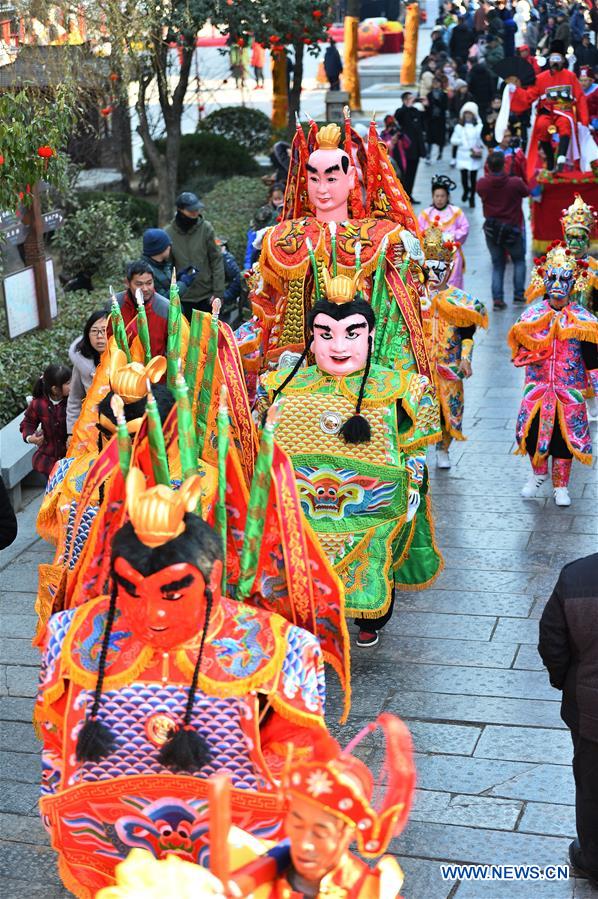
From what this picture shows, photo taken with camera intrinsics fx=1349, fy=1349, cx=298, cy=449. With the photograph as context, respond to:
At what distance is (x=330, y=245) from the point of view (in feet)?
23.8

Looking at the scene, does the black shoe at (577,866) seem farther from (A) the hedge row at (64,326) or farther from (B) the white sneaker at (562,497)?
(A) the hedge row at (64,326)

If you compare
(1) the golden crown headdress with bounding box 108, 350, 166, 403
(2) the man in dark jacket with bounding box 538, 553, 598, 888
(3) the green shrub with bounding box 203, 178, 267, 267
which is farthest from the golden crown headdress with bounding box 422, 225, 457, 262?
(3) the green shrub with bounding box 203, 178, 267, 267

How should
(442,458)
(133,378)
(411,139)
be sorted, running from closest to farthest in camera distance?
(133,378)
(442,458)
(411,139)

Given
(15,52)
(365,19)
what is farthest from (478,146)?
(365,19)

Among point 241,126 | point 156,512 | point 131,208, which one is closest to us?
point 156,512

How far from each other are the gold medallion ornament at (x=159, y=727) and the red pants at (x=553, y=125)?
488 inches

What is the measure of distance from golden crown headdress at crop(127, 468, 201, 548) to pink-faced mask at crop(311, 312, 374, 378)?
240 cm

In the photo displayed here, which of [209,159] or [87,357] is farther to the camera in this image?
[209,159]

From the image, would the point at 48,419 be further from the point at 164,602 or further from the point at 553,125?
the point at 553,125

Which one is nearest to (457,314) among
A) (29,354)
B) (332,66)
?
(29,354)

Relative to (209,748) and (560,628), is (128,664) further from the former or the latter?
(560,628)

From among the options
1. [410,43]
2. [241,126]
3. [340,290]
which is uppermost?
[340,290]

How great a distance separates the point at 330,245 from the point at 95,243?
21.3ft

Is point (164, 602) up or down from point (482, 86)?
up
